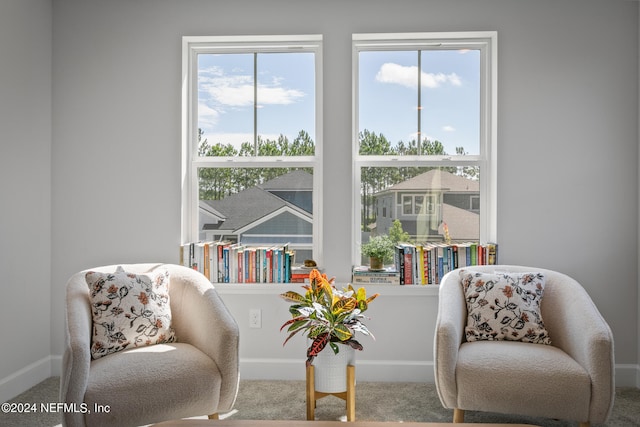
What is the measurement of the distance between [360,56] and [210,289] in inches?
75.7

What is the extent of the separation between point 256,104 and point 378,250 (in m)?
1.33

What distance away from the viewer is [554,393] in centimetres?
225

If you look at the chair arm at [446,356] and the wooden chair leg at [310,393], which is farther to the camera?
the wooden chair leg at [310,393]

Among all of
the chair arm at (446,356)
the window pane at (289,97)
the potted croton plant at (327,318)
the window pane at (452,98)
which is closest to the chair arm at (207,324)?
the potted croton plant at (327,318)

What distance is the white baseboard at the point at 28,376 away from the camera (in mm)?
2953

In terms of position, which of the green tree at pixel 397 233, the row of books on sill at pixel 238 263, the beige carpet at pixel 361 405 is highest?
the green tree at pixel 397 233

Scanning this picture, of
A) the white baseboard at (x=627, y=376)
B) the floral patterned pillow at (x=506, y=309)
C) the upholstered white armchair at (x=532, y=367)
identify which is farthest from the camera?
the white baseboard at (x=627, y=376)

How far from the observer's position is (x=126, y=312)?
250cm

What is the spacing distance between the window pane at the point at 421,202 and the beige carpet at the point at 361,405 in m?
1.02

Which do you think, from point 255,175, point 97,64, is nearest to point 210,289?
point 255,175

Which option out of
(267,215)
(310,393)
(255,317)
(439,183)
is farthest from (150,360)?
(439,183)

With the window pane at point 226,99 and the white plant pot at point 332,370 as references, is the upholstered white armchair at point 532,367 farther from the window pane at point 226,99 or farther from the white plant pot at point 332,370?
the window pane at point 226,99

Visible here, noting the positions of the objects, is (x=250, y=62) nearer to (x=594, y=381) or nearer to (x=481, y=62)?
(x=481, y=62)

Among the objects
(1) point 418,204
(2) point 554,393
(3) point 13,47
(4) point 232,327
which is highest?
(3) point 13,47
